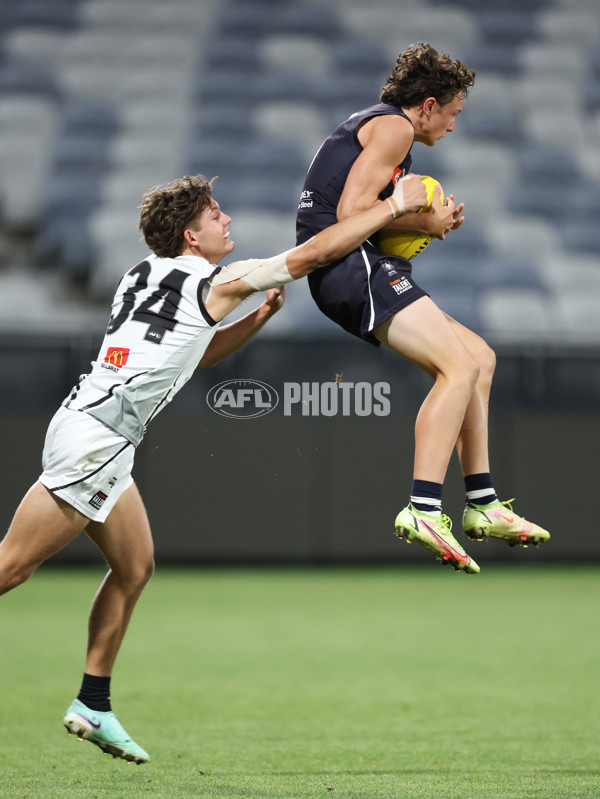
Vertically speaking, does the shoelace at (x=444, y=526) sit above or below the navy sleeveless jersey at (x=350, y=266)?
below

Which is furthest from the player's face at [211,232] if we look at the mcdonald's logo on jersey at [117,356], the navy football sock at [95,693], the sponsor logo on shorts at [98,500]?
the navy football sock at [95,693]

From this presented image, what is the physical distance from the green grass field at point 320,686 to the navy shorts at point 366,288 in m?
1.81

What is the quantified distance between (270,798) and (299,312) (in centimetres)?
730

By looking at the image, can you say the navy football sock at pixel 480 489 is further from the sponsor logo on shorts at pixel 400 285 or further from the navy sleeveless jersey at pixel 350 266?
the sponsor logo on shorts at pixel 400 285

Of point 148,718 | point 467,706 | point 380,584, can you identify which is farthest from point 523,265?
point 148,718

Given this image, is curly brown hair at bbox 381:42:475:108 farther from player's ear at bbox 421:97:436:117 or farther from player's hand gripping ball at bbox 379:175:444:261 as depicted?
player's hand gripping ball at bbox 379:175:444:261

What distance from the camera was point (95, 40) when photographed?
48.8 feet

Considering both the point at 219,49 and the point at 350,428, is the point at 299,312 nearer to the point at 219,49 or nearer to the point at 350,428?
the point at 350,428

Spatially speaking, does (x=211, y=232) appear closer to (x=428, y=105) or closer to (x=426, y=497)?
(x=428, y=105)

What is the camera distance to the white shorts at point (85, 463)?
3914 millimetres

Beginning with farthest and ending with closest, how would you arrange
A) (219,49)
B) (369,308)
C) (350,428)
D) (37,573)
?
(219,49)
(37,573)
(350,428)
(369,308)

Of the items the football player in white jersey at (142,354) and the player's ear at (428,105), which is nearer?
the football player in white jersey at (142,354)

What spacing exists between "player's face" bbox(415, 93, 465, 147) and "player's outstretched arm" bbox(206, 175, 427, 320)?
0.64 feet

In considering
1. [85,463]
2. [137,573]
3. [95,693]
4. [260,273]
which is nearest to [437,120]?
[260,273]
